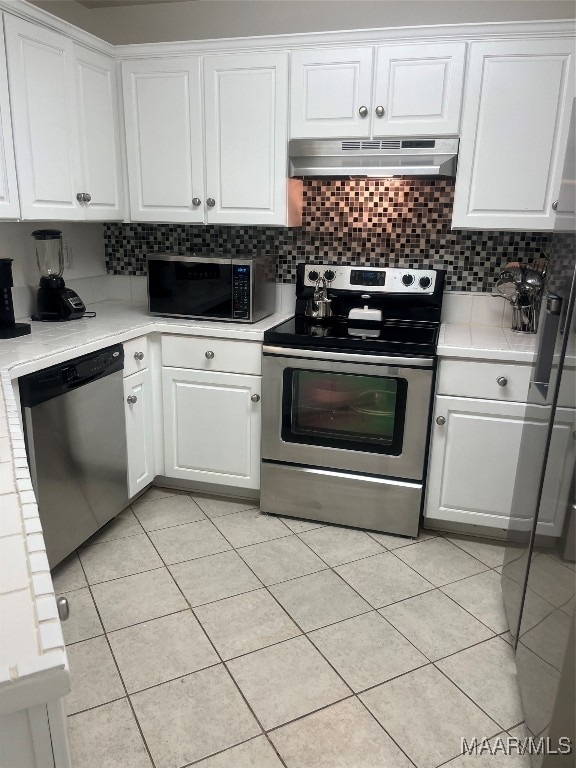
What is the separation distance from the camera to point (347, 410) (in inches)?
102

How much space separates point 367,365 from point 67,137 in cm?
166

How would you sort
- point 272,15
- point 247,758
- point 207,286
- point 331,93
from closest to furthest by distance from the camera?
point 247,758
point 331,93
point 207,286
point 272,15

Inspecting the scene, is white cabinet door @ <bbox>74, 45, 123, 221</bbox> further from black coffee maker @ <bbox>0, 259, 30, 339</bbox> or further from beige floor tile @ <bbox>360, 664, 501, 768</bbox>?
beige floor tile @ <bbox>360, 664, 501, 768</bbox>

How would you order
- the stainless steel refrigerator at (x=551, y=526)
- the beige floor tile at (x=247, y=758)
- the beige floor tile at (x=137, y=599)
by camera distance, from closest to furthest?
the stainless steel refrigerator at (x=551, y=526) < the beige floor tile at (x=247, y=758) < the beige floor tile at (x=137, y=599)

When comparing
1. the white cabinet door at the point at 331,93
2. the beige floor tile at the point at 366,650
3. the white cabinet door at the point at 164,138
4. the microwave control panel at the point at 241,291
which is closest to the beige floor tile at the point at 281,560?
the beige floor tile at the point at 366,650

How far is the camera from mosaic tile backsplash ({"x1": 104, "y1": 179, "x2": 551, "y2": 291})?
2781 mm

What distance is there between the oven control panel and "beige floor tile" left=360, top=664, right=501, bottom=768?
5.70ft

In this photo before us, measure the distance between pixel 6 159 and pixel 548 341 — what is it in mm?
2069

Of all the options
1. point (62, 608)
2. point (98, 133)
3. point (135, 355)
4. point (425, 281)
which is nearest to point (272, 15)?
point (98, 133)

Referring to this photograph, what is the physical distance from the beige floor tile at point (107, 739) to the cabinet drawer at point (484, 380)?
1683 millimetres

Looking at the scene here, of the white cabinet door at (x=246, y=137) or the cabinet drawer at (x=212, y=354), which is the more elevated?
the white cabinet door at (x=246, y=137)

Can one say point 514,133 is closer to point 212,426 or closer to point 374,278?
point 374,278

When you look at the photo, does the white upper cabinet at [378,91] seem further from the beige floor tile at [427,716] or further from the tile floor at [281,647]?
the beige floor tile at [427,716]

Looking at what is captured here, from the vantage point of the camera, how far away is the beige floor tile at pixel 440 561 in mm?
2363
